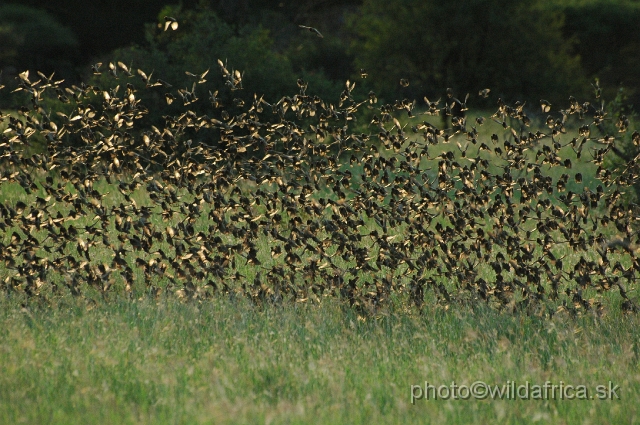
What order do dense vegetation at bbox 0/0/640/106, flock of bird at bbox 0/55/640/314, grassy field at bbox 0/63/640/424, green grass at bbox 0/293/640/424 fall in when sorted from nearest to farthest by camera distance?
1. green grass at bbox 0/293/640/424
2. grassy field at bbox 0/63/640/424
3. flock of bird at bbox 0/55/640/314
4. dense vegetation at bbox 0/0/640/106

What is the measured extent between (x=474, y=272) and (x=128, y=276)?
2.38 meters

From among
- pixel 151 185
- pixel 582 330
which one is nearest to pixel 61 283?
pixel 151 185

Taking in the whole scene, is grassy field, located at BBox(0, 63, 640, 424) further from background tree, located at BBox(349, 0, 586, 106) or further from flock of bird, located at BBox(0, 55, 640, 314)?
background tree, located at BBox(349, 0, 586, 106)

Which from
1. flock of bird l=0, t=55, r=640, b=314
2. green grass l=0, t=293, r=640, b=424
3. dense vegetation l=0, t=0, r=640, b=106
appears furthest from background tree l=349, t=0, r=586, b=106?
green grass l=0, t=293, r=640, b=424

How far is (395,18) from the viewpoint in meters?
22.5

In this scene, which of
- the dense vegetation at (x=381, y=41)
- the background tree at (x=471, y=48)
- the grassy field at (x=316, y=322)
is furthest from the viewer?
the background tree at (x=471, y=48)

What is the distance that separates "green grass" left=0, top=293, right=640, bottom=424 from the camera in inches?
150

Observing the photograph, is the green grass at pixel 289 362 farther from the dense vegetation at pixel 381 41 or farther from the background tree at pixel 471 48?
the background tree at pixel 471 48

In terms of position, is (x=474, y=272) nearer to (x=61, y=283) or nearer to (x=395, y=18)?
(x=61, y=283)

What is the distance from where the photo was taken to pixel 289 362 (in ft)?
15.0

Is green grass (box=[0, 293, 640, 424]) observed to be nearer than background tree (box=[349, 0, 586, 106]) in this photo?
Yes

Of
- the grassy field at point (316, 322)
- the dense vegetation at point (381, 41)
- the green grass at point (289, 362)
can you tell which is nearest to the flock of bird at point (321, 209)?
the grassy field at point (316, 322)

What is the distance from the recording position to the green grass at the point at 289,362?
12.5ft

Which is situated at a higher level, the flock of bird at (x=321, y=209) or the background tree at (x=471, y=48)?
the background tree at (x=471, y=48)
